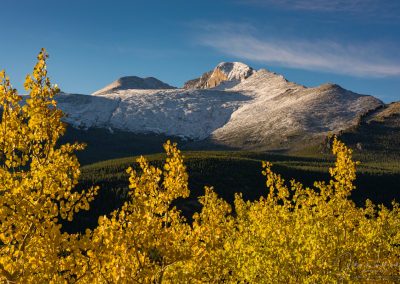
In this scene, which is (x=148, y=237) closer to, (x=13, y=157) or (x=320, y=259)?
(x=13, y=157)

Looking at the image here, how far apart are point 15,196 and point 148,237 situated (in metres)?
4.90

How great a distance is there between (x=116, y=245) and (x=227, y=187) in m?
184

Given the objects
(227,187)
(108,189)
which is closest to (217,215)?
(108,189)

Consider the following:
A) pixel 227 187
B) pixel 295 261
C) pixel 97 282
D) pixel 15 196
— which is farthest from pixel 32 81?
pixel 227 187

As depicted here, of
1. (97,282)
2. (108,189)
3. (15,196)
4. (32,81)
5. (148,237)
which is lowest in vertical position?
(108,189)

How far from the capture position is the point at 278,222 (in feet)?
96.9

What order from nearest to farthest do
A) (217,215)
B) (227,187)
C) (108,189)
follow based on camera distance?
(217,215), (108,189), (227,187)

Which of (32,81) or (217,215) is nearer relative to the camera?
(32,81)

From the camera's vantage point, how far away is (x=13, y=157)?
16219 millimetres

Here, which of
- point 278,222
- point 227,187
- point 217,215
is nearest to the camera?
point 217,215

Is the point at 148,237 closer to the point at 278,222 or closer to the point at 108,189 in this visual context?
the point at 278,222

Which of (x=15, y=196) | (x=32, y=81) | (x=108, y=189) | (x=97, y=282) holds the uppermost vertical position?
(x=32, y=81)

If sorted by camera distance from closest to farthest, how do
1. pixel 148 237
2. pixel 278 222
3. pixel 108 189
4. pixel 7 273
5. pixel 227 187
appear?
pixel 7 273 → pixel 148 237 → pixel 278 222 → pixel 108 189 → pixel 227 187

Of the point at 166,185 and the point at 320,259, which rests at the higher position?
the point at 166,185
